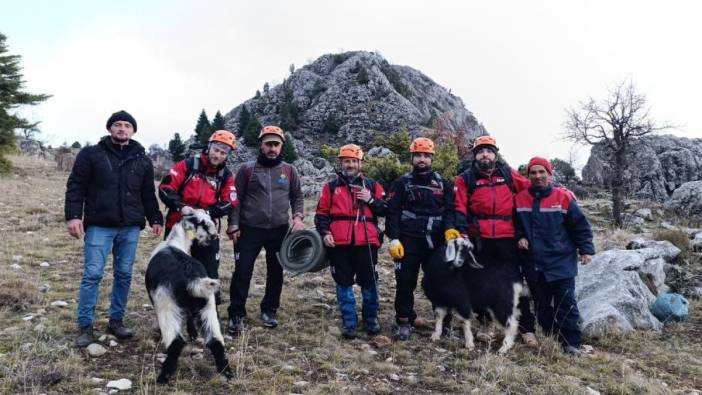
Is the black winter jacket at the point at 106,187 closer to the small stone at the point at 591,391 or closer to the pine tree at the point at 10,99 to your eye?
the small stone at the point at 591,391

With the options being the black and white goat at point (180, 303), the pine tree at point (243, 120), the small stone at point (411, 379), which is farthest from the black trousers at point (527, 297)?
the pine tree at point (243, 120)

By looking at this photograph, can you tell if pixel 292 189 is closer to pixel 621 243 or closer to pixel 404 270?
pixel 404 270

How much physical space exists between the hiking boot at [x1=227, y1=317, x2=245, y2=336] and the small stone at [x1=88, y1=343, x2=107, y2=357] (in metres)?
1.37

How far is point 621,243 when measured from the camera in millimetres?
11195

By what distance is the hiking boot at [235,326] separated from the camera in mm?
5559

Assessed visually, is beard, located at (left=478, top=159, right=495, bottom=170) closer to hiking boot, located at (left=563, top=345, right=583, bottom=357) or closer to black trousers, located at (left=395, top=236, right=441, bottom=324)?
black trousers, located at (left=395, top=236, right=441, bottom=324)

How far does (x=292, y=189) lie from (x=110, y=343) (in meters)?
2.68

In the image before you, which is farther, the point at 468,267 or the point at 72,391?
the point at 468,267

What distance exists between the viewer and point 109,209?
4797mm

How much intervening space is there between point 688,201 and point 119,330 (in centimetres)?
2191

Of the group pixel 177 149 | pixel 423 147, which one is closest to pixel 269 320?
pixel 423 147

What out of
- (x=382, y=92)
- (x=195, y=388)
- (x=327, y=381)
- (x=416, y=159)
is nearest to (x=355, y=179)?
(x=416, y=159)

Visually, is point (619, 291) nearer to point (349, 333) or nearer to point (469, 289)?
point (469, 289)

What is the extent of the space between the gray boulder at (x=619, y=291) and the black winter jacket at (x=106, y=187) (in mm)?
5857
